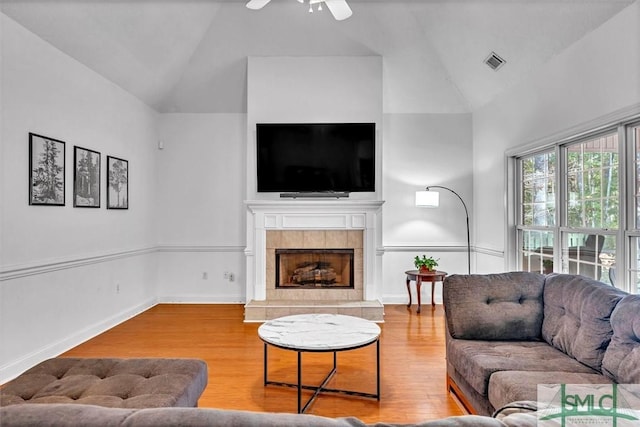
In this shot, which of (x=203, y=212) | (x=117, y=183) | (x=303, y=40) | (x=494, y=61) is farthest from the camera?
(x=203, y=212)

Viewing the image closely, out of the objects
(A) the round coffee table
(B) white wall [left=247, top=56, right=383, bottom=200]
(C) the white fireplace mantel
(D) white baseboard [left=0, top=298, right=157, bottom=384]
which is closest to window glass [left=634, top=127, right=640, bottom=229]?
(A) the round coffee table

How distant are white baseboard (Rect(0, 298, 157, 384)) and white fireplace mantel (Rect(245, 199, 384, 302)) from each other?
149 centimetres

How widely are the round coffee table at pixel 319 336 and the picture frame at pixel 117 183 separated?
2814mm

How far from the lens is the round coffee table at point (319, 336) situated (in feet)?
7.61

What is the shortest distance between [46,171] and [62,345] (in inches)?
62.9

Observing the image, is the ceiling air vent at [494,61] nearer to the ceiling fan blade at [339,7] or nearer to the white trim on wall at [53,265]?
the ceiling fan blade at [339,7]

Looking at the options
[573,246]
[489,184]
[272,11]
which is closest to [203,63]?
[272,11]

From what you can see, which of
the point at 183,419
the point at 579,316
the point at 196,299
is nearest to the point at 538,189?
the point at 579,316

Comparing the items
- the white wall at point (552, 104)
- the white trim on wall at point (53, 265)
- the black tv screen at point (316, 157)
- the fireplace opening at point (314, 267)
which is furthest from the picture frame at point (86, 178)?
the white wall at point (552, 104)

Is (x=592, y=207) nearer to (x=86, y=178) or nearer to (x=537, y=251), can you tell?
(x=537, y=251)

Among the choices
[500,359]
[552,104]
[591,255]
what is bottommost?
[500,359]

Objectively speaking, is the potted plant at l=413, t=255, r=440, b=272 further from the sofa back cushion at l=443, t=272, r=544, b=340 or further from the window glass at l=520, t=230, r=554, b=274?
the sofa back cushion at l=443, t=272, r=544, b=340

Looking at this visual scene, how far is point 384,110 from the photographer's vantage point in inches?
217

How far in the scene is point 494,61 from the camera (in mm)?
4238
